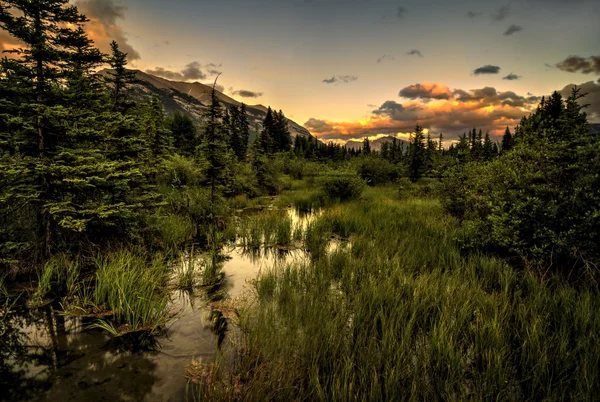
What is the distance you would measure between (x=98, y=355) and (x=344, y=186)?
1610cm

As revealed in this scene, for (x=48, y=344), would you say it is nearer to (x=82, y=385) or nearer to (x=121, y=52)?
(x=82, y=385)

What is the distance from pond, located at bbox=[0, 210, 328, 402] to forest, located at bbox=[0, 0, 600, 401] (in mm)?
39

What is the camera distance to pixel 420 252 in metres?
7.16

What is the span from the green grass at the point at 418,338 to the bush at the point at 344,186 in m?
11.9

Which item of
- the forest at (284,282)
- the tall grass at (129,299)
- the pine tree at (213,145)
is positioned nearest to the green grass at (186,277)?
the forest at (284,282)

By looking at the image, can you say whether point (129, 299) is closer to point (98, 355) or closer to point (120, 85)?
point (98, 355)

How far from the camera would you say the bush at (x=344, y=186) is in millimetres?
18000

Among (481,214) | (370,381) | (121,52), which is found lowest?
(370,381)

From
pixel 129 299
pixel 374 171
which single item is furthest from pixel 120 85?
pixel 374 171

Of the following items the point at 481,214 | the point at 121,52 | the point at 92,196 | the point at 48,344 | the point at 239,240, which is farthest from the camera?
the point at 239,240

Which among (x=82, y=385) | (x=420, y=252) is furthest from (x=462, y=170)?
(x=82, y=385)

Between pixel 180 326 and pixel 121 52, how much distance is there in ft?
34.6

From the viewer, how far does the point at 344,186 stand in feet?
59.7

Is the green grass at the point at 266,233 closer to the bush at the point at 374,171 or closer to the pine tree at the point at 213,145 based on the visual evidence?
the pine tree at the point at 213,145
